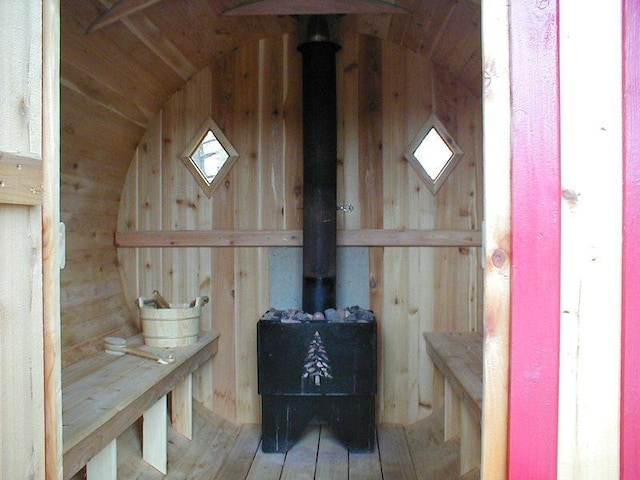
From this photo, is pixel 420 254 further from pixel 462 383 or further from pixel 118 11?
pixel 118 11

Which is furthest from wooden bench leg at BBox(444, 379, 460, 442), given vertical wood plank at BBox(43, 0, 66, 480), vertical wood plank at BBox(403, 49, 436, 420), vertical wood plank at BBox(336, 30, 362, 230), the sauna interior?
vertical wood plank at BBox(43, 0, 66, 480)

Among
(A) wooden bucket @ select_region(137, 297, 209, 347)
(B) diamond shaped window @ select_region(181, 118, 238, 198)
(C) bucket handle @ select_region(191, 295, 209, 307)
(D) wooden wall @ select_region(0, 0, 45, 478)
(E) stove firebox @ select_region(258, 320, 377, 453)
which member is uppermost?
(B) diamond shaped window @ select_region(181, 118, 238, 198)

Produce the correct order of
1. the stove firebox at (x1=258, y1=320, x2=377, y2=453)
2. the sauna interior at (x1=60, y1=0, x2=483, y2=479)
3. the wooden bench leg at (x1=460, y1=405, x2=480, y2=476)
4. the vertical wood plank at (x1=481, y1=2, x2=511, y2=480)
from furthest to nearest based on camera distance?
the sauna interior at (x1=60, y1=0, x2=483, y2=479), the stove firebox at (x1=258, y1=320, x2=377, y2=453), the wooden bench leg at (x1=460, y1=405, x2=480, y2=476), the vertical wood plank at (x1=481, y1=2, x2=511, y2=480)

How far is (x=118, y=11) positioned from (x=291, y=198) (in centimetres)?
156

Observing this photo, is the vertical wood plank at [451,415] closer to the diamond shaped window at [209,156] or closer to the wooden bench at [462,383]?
the wooden bench at [462,383]

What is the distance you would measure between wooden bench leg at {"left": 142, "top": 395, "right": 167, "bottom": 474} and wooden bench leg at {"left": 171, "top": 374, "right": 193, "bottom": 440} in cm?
41

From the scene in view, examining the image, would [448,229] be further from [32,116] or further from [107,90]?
[32,116]

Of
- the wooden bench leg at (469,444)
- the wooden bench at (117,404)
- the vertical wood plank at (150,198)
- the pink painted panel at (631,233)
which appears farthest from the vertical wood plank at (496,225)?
the vertical wood plank at (150,198)

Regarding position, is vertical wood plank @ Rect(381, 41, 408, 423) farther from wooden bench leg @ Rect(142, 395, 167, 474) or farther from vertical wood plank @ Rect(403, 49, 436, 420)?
wooden bench leg @ Rect(142, 395, 167, 474)

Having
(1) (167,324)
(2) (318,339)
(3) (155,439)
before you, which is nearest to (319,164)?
(2) (318,339)

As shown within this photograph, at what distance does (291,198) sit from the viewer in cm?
396

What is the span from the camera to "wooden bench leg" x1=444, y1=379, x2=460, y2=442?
11.5ft

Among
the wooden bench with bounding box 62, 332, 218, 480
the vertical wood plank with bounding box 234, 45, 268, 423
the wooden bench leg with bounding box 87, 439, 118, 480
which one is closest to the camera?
the wooden bench with bounding box 62, 332, 218, 480

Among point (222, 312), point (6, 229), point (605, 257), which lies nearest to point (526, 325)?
point (605, 257)
